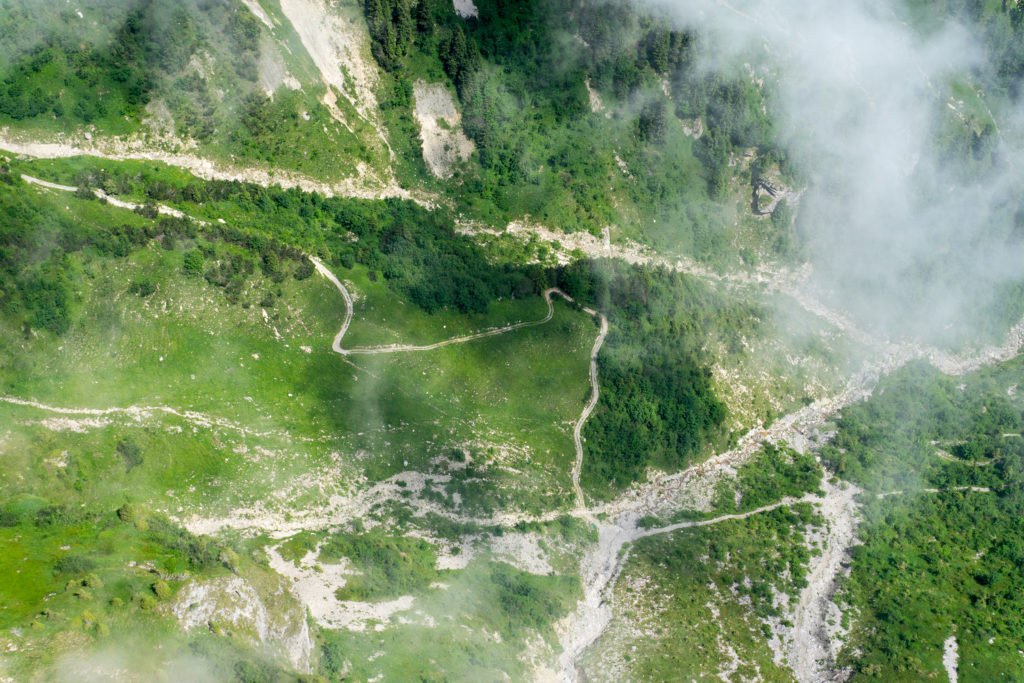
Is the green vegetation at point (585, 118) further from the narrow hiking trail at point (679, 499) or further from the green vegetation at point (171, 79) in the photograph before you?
the green vegetation at point (171, 79)

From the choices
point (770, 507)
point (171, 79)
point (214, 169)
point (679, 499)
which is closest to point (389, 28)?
point (171, 79)

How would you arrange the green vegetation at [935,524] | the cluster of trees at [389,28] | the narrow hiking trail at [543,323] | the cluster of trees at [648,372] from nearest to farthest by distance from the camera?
the green vegetation at [935,524]
the narrow hiking trail at [543,323]
the cluster of trees at [648,372]
the cluster of trees at [389,28]

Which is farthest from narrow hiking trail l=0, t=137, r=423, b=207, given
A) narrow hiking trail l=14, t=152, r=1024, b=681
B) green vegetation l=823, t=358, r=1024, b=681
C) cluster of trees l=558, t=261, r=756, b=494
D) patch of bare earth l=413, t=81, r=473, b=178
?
green vegetation l=823, t=358, r=1024, b=681

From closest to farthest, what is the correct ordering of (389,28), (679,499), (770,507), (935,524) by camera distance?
(770,507) < (679,499) < (935,524) < (389,28)

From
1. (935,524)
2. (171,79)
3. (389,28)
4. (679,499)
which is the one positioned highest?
(389,28)

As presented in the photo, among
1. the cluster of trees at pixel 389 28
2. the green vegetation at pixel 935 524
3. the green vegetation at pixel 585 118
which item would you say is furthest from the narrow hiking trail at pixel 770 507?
the cluster of trees at pixel 389 28

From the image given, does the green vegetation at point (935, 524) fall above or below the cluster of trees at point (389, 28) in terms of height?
below

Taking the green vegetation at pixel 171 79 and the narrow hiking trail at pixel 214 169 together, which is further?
the narrow hiking trail at pixel 214 169

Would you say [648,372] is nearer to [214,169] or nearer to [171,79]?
[214,169]
